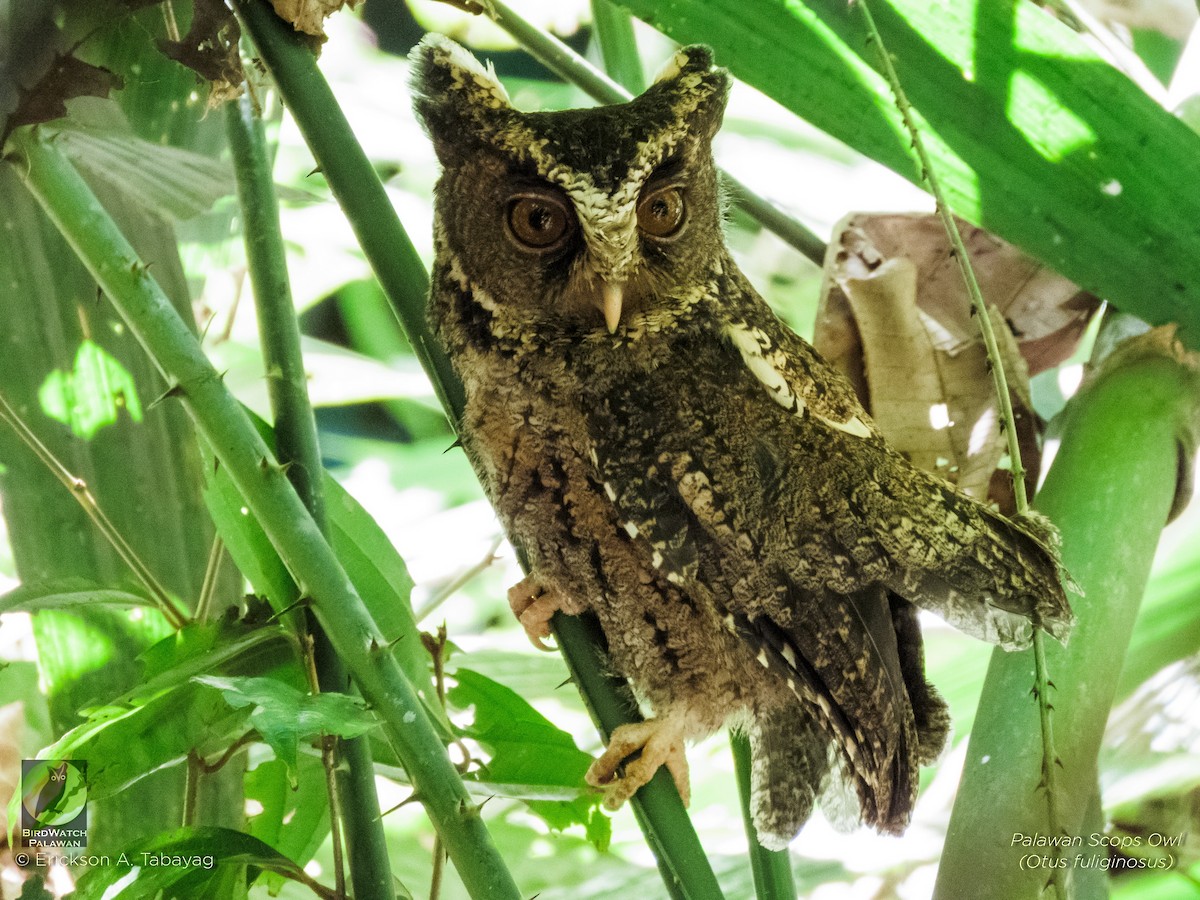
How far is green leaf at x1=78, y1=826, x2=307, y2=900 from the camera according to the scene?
74 cm

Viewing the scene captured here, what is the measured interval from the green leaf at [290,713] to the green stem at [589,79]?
2.41ft

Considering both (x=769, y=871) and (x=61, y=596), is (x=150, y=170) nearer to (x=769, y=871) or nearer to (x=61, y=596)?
(x=61, y=596)

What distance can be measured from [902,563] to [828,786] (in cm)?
34

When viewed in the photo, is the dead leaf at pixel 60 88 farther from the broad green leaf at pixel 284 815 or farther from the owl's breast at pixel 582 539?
the broad green leaf at pixel 284 815

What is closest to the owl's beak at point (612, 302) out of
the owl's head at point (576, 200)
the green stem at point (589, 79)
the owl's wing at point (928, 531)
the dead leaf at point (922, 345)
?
the owl's head at point (576, 200)

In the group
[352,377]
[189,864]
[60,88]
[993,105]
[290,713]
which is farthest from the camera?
[352,377]

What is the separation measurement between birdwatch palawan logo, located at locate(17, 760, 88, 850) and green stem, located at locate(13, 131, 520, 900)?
0.75 ft

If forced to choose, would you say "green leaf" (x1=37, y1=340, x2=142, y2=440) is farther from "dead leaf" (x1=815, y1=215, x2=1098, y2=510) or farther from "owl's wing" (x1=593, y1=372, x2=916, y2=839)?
"dead leaf" (x1=815, y1=215, x2=1098, y2=510)

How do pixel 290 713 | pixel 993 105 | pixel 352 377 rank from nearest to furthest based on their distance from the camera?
pixel 290 713
pixel 993 105
pixel 352 377

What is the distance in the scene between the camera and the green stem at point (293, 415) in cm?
83

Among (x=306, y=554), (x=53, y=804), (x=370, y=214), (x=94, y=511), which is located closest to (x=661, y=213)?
(x=370, y=214)

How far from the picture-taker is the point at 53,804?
77 centimetres

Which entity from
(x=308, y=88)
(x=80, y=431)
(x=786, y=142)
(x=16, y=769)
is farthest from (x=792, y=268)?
(x=16, y=769)

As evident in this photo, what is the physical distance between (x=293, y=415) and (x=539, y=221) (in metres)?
0.33
